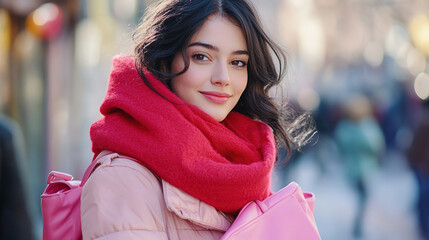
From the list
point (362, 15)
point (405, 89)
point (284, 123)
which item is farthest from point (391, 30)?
point (284, 123)

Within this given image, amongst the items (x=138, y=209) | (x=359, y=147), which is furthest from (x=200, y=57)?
(x=359, y=147)

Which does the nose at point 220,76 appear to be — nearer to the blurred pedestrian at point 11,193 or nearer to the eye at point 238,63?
the eye at point 238,63

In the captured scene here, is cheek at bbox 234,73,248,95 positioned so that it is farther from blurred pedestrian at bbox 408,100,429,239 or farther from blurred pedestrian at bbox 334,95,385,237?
blurred pedestrian at bbox 334,95,385,237

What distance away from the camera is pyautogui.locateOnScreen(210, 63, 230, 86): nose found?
85.1 inches

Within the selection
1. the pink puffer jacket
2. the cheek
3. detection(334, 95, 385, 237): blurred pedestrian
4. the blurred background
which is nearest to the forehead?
the cheek

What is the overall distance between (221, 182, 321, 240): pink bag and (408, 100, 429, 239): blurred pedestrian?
5562 millimetres

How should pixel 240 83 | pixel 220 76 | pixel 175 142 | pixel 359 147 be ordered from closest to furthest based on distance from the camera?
pixel 175 142 → pixel 220 76 → pixel 240 83 → pixel 359 147

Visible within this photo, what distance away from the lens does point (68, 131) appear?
9094 mm

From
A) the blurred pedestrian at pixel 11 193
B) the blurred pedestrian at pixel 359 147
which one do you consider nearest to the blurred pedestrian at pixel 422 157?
the blurred pedestrian at pixel 359 147

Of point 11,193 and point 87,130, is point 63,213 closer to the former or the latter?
point 11,193

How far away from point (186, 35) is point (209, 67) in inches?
6.1

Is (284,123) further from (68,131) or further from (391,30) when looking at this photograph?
(391,30)

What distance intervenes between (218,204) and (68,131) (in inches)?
294

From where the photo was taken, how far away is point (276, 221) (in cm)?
203
